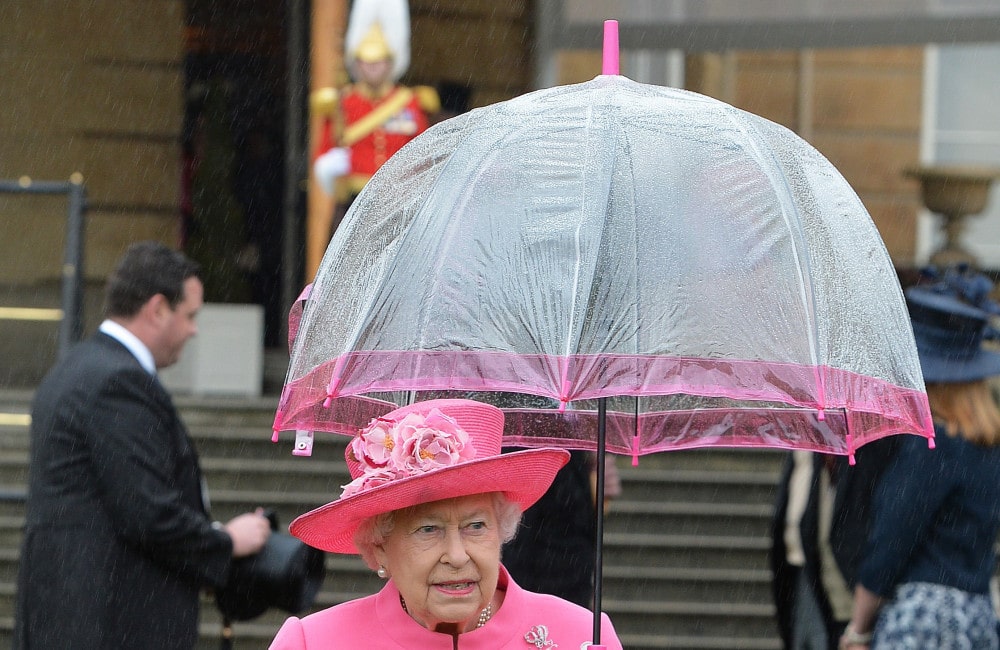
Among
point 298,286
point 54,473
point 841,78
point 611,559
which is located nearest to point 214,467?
point 611,559

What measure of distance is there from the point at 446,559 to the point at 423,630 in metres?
0.15

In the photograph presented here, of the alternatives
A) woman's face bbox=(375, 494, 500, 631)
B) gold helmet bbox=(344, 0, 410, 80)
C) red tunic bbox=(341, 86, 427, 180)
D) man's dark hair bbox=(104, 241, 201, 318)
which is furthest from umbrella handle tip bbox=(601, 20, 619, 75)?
gold helmet bbox=(344, 0, 410, 80)

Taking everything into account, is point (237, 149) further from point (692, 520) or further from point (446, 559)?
point (446, 559)

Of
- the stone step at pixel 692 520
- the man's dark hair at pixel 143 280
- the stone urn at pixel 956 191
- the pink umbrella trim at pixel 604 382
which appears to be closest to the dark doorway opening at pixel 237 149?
the stone step at pixel 692 520

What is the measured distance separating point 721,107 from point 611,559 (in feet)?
18.5

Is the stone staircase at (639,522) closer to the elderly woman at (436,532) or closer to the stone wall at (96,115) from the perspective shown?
the stone wall at (96,115)

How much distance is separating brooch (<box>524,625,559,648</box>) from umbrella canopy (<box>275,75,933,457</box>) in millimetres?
467

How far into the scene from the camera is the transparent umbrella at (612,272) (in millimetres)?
2633

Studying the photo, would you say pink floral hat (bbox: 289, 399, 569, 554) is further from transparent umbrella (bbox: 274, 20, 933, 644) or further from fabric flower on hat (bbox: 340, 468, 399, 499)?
transparent umbrella (bbox: 274, 20, 933, 644)

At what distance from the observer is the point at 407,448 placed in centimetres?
277

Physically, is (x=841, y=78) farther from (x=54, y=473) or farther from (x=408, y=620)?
(x=408, y=620)

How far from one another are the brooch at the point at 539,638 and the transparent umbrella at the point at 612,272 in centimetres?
49

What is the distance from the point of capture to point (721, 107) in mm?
2951

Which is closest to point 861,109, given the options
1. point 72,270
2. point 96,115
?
point 96,115
